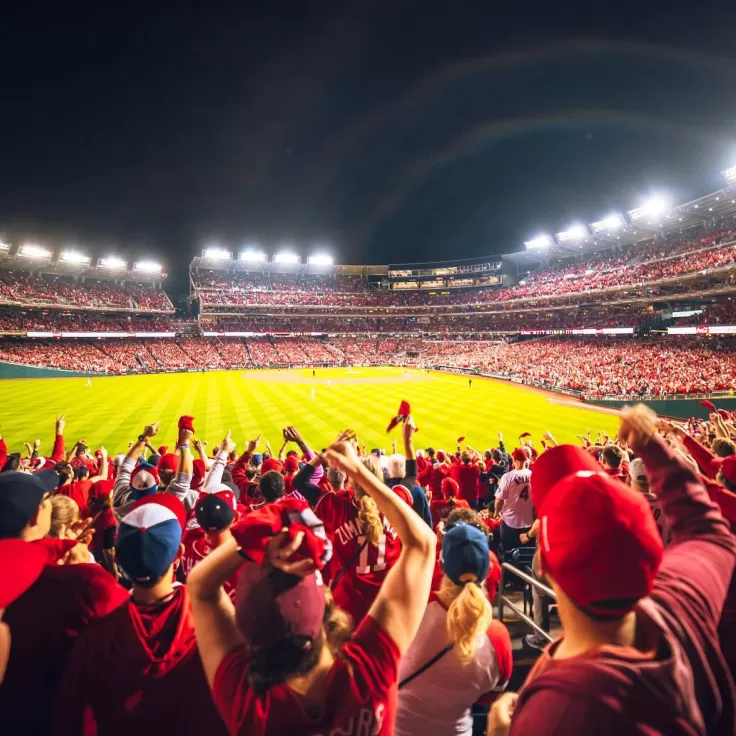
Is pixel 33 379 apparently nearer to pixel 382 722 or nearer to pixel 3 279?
pixel 3 279

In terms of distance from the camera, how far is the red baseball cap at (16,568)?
187 cm

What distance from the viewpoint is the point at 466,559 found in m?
2.42

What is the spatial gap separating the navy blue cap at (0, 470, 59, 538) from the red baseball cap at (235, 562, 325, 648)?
2.26 metres

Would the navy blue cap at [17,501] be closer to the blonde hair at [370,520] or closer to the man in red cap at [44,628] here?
the man in red cap at [44,628]

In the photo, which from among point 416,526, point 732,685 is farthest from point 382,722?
point 732,685

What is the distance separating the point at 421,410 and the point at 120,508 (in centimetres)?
2319

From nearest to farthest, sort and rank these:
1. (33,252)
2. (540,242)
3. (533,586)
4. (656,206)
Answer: (533,586)
(656,206)
(33,252)
(540,242)

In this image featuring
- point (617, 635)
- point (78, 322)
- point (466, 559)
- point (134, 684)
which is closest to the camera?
point (617, 635)

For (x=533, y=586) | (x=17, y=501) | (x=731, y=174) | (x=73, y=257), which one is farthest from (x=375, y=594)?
(x=73, y=257)

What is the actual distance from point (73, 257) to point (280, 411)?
6417 centimetres

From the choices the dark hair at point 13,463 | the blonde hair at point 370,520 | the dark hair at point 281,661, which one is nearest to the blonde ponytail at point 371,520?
the blonde hair at point 370,520

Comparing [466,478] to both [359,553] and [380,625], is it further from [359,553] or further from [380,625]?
[380,625]

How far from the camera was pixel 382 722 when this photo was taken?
167cm

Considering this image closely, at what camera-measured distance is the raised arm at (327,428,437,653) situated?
70.6 inches
